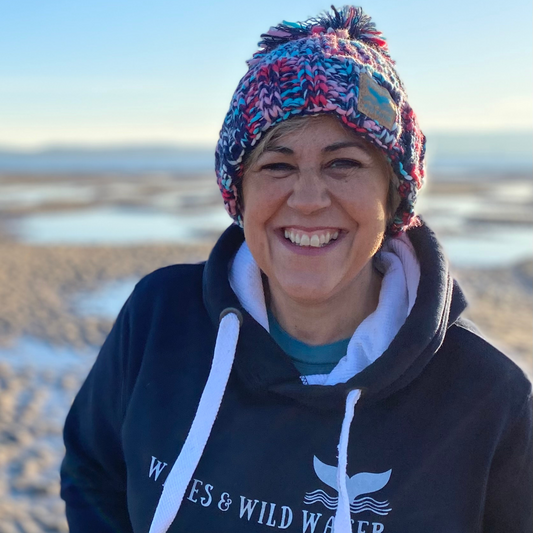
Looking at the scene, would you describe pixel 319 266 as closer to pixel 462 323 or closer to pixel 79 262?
pixel 462 323

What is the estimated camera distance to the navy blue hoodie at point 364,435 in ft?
5.55

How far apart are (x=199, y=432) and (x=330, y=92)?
106 cm

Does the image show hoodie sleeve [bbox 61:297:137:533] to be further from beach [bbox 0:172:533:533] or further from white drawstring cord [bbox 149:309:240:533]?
Answer: beach [bbox 0:172:533:533]

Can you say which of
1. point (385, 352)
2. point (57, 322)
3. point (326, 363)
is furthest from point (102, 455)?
point (57, 322)

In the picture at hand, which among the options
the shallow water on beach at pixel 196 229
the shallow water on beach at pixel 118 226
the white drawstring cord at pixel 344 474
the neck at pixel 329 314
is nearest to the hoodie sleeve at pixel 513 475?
the white drawstring cord at pixel 344 474

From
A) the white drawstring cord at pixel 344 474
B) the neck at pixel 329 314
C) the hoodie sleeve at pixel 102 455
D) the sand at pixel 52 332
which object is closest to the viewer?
the white drawstring cord at pixel 344 474

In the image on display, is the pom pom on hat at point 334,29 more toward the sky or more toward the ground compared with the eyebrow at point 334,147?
more toward the sky

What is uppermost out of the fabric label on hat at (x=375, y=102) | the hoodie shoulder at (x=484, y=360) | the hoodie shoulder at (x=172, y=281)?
the fabric label on hat at (x=375, y=102)

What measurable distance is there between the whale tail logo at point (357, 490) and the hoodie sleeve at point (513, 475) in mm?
321

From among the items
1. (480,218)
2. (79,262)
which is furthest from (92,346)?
(480,218)

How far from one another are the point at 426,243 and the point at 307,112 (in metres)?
0.66

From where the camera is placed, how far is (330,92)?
170 centimetres

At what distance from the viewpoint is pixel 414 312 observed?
1.82m

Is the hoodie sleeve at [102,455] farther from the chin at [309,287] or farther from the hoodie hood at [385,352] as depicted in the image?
the chin at [309,287]
